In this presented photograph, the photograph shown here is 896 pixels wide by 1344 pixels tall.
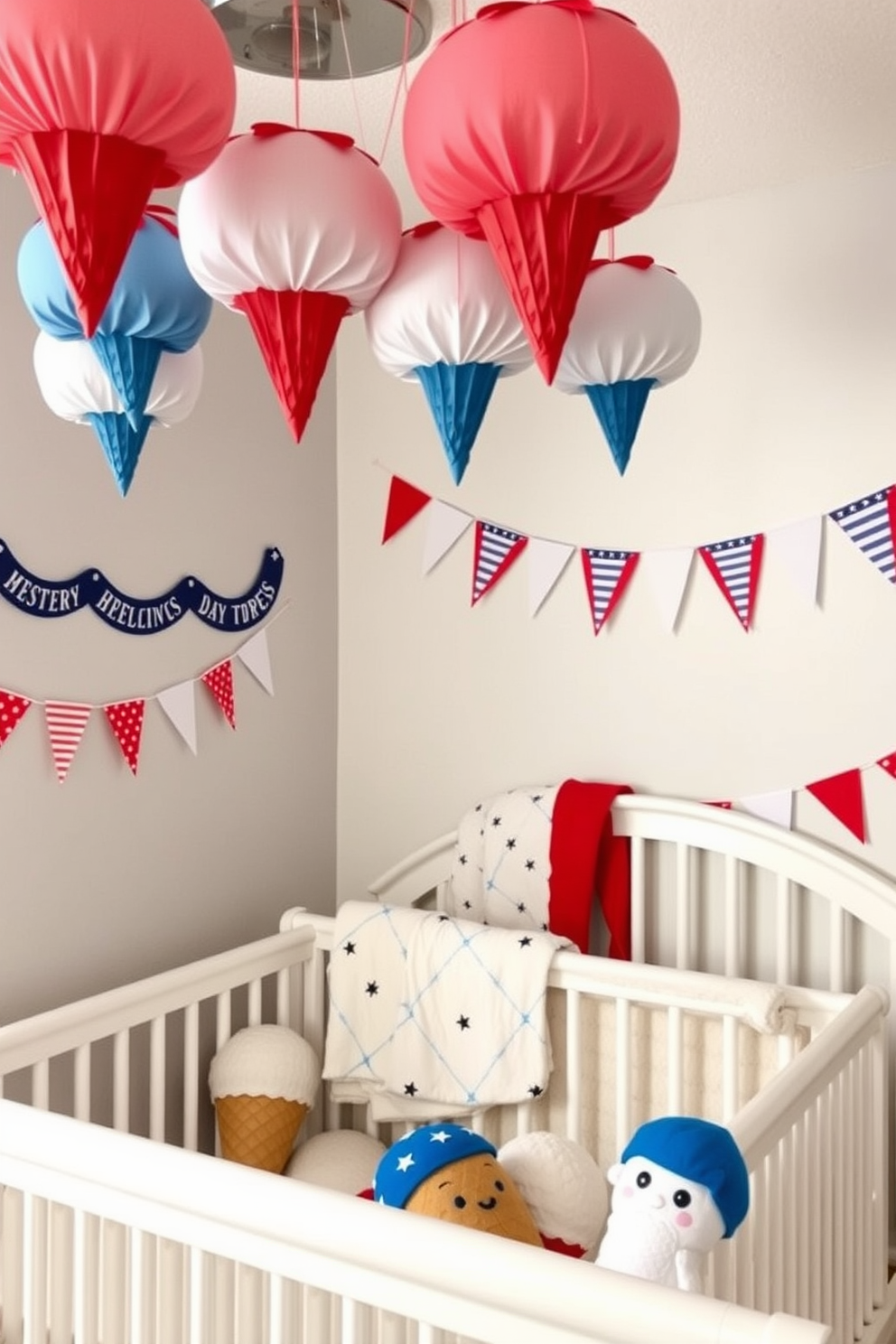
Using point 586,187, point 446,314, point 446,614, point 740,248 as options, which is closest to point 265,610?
point 446,614

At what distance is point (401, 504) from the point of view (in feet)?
8.79

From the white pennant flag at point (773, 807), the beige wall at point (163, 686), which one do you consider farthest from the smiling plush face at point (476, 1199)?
the white pennant flag at point (773, 807)

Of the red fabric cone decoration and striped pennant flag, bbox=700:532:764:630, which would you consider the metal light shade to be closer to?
the red fabric cone decoration

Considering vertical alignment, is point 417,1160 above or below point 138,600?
below

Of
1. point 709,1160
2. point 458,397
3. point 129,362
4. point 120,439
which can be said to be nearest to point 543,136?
point 458,397

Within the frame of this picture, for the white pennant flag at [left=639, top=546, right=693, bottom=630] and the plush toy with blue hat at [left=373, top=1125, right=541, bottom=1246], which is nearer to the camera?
the plush toy with blue hat at [left=373, top=1125, right=541, bottom=1246]

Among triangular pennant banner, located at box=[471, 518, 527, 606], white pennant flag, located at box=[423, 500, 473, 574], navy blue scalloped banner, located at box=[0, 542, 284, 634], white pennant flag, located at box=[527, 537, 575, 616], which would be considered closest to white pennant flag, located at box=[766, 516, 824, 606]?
white pennant flag, located at box=[527, 537, 575, 616]

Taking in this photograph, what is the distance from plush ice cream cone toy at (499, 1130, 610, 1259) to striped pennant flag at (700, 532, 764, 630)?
3.32 feet

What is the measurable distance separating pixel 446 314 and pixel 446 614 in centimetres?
138

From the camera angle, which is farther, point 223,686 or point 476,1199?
point 223,686

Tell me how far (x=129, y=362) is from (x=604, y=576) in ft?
4.21

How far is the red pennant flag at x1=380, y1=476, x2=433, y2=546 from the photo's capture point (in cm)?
266

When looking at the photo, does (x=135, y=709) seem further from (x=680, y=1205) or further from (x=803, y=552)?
(x=680, y=1205)

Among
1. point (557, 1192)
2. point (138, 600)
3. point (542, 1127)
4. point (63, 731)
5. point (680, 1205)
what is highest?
point (138, 600)
